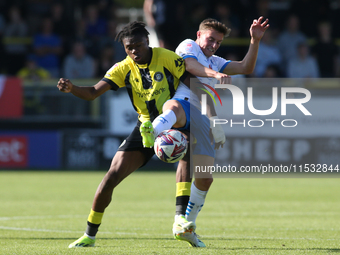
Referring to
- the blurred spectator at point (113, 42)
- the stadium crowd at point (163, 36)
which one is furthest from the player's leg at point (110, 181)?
the blurred spectator at point (113, 42)

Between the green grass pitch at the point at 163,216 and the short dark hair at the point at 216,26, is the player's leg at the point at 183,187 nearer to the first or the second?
the green grass pitch at the point at 163,216

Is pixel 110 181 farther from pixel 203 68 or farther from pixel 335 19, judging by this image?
pixel 335 19

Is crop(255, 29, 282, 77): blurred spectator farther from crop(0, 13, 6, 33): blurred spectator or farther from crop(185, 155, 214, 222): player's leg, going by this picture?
crop(185, 155, 214, 222): player's leg

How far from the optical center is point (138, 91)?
590cm

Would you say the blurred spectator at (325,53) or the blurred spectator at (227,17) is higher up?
the blurred spectator at (227,17)

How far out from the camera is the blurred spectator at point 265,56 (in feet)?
53.4

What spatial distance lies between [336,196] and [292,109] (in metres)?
4.59

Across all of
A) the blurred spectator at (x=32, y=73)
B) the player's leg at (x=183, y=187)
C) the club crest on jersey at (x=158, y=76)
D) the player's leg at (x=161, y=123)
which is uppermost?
the club crest on jersey at (x=158, y=76)

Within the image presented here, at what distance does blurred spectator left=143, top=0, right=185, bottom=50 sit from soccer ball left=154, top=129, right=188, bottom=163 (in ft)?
33.6

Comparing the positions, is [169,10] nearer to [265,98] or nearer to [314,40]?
[265,98]

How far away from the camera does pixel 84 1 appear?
61.8ft

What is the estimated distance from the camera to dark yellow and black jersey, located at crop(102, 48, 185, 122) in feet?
19.2

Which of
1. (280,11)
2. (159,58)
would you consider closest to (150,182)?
(159,58)

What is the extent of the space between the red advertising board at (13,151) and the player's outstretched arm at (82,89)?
32.8ft
